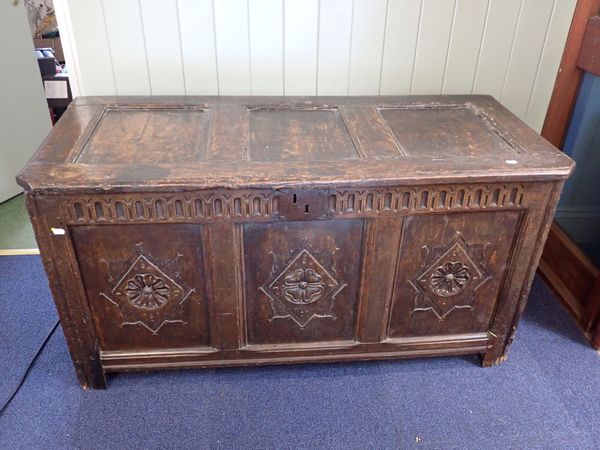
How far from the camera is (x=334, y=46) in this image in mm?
1813

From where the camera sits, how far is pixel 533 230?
4.85 ft

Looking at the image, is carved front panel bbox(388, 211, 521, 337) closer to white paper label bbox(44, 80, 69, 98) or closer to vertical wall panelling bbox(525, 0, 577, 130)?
vertical wall panelling bbox(525, 0, 577, 130)

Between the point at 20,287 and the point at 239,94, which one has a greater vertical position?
the point at 239,94

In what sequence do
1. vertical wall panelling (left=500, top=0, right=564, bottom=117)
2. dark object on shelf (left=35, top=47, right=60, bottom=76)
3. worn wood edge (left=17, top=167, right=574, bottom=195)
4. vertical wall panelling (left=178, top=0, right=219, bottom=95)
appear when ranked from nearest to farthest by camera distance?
worn wood edge (left=17, top=167, right=574, bottom=195)
vertical wall panelling (left=178, top=0, right=219, bottom=95)
vertical wall panelling (left=500, top=0, right=564, bottom=117)
dark object on shelf (left=35, top=47, right=60, bottom=76)

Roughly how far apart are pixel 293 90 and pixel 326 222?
707 millimetres

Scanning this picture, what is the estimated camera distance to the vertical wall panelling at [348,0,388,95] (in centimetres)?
176

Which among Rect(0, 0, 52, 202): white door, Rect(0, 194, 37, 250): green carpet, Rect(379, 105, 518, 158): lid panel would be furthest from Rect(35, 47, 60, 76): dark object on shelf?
Rect(379, 105, 518, 158): lid panel

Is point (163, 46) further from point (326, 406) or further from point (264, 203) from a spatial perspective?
point (326, 406)

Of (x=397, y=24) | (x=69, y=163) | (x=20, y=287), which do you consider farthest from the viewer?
(x=20, y=287)

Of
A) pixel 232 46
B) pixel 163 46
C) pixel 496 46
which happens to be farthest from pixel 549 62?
pixel 163 46

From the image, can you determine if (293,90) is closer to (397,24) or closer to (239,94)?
(239,94)

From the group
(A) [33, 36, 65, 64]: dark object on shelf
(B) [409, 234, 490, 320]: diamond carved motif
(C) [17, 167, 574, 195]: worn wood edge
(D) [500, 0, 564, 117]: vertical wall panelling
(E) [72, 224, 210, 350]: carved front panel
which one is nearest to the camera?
(C) [17, 167, 574, 195]: worn wood edge

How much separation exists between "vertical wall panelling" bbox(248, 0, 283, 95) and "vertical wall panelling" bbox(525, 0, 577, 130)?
99cm

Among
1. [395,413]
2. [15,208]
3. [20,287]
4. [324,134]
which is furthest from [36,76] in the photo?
[395,413]
